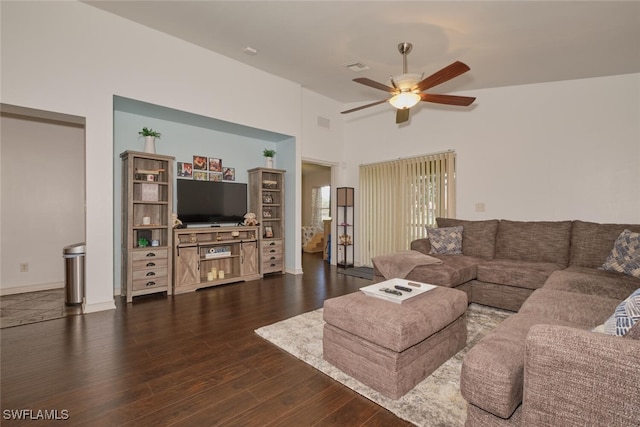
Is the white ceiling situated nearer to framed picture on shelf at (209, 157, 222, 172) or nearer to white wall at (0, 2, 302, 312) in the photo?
white wall at (0, 2, 302, 312)

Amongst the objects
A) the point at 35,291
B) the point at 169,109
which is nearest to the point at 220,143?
the point at 169,109

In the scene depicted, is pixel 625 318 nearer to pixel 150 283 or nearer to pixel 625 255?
pixel 625 255

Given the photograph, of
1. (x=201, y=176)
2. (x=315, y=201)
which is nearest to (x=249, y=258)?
(x=201, y=176)

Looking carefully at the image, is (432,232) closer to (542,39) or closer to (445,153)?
(445,153)

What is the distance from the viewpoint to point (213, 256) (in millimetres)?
4441

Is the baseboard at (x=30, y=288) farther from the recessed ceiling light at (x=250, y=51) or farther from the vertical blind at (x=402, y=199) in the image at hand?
the vertical blind at (x=402, y=199)

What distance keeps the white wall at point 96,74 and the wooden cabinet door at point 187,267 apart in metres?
0.82

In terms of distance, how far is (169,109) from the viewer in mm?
3891

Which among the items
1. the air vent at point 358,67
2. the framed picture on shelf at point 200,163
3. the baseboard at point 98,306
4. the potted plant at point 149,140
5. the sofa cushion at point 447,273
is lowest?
the baseboard at point 98,306

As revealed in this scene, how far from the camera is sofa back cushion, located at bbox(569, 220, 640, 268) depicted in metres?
3.23

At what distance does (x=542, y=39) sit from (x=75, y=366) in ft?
17.1

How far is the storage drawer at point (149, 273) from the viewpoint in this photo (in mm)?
3714

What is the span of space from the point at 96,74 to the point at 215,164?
1958mm

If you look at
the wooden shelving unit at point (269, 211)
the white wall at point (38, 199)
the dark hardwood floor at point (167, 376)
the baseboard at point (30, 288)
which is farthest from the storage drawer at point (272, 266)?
the baseboard at point (30, 288)
